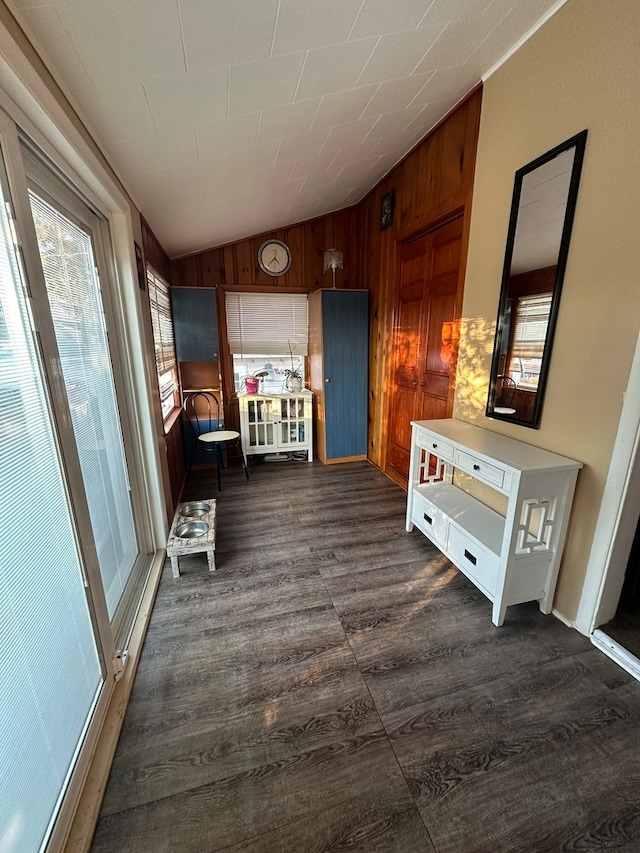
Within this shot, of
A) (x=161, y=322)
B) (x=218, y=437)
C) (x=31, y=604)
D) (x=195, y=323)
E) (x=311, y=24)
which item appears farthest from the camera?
(x=195, y=323)

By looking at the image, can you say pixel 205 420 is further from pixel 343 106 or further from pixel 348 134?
pixel 343 106

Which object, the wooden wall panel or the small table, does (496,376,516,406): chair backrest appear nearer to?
the small table

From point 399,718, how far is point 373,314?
129 inches

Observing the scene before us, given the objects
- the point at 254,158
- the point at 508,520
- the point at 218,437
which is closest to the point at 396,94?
the point at 254,158

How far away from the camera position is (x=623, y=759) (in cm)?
115

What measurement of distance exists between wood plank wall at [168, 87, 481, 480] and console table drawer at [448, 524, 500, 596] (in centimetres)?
166

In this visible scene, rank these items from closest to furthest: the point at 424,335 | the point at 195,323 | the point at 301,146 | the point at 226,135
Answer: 1. the point at 226,135
2. the point at 301,146
3. the point at 424,335
4. the point at 195,323

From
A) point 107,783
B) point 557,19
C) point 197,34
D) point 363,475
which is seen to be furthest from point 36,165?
point 363,475

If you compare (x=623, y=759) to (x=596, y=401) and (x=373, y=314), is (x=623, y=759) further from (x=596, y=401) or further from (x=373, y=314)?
(x=373, y=314)

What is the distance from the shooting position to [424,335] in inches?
111

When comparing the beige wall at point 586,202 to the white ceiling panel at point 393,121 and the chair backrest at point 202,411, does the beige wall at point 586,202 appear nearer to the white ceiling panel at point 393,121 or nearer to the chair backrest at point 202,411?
the white ceiling panel at point 393,121

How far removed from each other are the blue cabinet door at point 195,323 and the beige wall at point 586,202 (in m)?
2.65

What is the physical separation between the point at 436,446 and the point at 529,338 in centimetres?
77

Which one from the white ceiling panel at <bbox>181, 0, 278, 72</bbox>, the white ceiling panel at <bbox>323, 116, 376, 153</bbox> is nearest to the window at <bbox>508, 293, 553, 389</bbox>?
the white ceiling panel at <bbox>323, 116, 376, 153</bbox>
